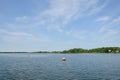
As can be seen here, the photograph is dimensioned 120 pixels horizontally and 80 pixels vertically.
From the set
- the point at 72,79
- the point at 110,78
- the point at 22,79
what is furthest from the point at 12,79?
the point at 110,78

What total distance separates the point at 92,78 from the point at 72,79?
19.7ft

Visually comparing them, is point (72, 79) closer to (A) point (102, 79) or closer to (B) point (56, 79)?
(B) point (56, 79)

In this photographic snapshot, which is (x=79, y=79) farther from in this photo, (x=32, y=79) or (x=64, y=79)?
(x=32, y=79)

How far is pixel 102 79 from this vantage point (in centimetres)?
5375

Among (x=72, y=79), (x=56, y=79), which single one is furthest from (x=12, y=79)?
(x=72, y=79)

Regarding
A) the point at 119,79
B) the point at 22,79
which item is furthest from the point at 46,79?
the point at 119,79

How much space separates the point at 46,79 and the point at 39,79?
188 centimetres

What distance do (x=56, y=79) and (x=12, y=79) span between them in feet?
38.8

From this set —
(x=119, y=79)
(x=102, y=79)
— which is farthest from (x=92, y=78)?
(x=119, y=79)

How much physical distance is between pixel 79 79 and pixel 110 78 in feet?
29.4

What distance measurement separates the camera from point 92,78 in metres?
55.5

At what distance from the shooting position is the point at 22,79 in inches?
2087

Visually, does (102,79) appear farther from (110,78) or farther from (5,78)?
(5,78)

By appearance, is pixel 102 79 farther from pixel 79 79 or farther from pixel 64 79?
pixel 64 79
